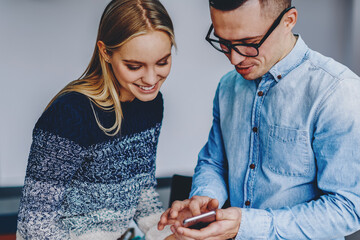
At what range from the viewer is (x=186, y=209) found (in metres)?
1.28

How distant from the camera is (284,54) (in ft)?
4.15

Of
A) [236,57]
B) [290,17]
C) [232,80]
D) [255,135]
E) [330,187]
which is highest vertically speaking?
[290,17]

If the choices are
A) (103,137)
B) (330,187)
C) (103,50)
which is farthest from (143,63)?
(330,187)

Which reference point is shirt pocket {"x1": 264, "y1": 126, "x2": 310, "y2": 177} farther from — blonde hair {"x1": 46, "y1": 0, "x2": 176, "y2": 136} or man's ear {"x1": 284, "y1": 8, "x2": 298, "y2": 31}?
blonde hair {"x1": 46, "y1": 0, "x2": 176, "y2": 136}

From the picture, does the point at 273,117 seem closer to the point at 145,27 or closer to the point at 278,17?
the point at 278,17

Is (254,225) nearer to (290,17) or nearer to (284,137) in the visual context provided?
(284,137)

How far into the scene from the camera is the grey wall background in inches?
91.9

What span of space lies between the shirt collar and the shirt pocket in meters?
0.19

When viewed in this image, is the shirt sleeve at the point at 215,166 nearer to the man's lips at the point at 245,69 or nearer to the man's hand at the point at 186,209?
the man's hand at the point at 186,209

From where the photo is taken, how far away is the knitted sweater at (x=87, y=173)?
4.03 ft

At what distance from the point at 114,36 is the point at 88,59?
48.6 inches

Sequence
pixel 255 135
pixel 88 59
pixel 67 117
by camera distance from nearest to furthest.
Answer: pixel 67 117, pixel 255 135, pixel 88 59

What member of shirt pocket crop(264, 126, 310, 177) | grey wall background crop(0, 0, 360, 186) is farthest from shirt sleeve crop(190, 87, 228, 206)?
grey wall background crop(0, 0, 360, 186)

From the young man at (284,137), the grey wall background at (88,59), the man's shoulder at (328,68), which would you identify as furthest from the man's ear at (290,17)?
the grey wall background at (88,59)
